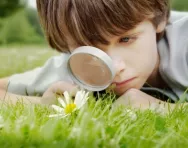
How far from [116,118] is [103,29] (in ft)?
2.28

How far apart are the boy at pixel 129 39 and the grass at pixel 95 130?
38cm

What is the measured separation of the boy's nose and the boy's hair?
100 millimetres

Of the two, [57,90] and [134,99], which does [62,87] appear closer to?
[57,90]

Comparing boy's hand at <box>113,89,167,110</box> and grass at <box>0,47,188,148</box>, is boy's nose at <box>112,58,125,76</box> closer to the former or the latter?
boy's hand at <box>113,89,167,110</box>

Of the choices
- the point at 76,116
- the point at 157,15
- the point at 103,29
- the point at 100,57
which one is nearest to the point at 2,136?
the point at 76,116

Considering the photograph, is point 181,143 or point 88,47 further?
point 88,47

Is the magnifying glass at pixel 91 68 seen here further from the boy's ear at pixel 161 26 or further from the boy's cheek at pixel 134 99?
the boy's ear at pixel 161 26

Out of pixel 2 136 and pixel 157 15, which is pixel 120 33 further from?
pixel 2 136

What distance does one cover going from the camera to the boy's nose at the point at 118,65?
2120 mm

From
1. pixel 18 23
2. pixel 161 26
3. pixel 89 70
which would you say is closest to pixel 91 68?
pixel 89 70

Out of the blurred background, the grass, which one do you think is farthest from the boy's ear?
the blurred background

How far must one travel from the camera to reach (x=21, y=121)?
1.47m

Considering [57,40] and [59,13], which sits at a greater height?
[59,13]

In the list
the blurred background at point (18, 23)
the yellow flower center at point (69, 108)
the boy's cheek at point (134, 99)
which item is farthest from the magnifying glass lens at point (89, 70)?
the blurred background at point (18, 23)
